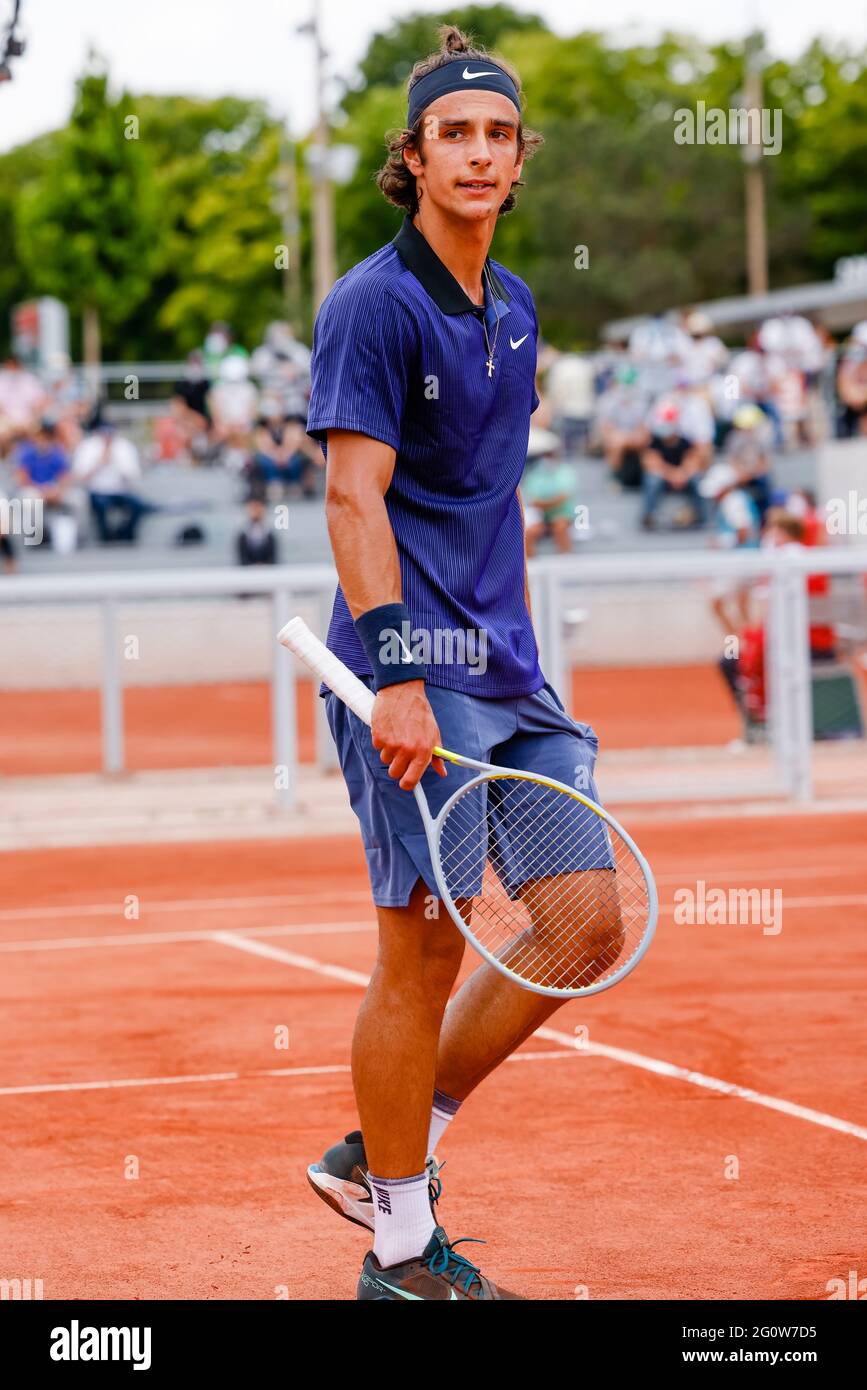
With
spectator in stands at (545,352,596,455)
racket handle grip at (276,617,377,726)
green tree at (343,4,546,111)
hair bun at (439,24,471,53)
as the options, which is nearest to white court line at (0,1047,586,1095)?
racket handle grip at (276,617,377,726)

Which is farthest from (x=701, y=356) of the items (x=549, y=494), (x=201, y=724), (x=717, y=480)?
(x=201, y=724)

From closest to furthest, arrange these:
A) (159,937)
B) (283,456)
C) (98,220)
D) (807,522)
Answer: (159,937) → (807,522) → (283,456) → (98,220)

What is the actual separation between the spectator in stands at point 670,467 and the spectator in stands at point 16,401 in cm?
776

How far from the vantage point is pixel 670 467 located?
80.6 feet

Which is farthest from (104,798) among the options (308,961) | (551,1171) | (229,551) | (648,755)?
(229,551)

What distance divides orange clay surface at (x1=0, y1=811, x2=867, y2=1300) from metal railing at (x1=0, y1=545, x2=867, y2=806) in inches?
105

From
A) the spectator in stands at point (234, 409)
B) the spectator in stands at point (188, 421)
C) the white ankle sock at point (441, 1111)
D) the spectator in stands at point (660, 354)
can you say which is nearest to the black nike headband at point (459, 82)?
the white ankle sock at point (441, 1111)

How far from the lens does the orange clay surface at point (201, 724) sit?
13797 mm

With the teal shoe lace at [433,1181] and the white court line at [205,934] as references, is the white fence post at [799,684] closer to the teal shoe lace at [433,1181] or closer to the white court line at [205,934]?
the white court line at [205,934]

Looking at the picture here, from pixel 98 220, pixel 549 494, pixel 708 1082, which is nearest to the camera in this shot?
pixel 708 1082

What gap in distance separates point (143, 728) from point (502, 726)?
34.9 feet

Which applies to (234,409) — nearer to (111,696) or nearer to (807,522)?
(807,522)

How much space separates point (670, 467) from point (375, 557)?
2110cm

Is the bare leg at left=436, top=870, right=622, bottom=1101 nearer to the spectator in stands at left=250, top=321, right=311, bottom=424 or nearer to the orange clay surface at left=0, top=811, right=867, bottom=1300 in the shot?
the orange clay surface at left=0, top=811, right=867, bottom=1300
